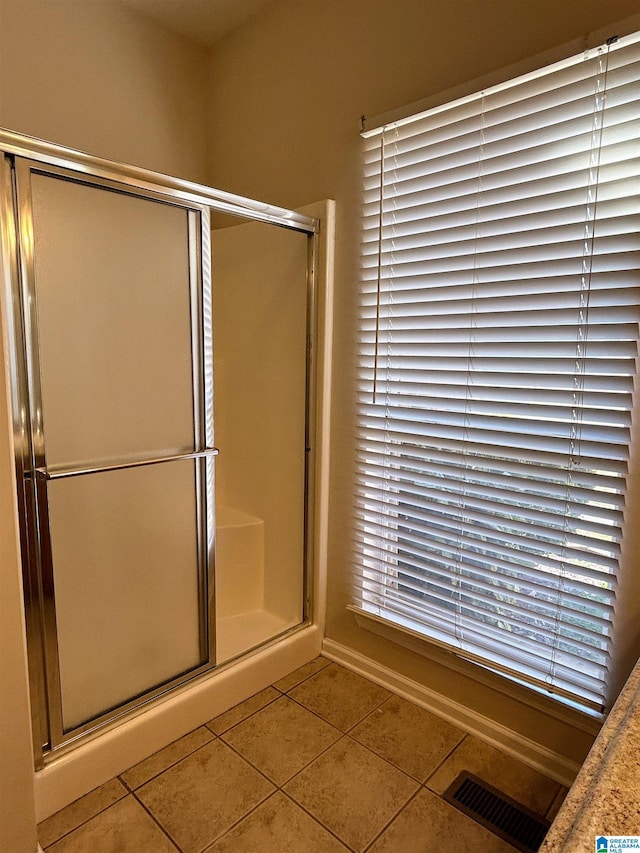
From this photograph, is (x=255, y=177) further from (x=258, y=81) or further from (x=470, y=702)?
(x=470, y=702)

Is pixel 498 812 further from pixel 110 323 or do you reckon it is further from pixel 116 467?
pixel 110 323

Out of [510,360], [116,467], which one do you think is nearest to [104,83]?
[116,467]

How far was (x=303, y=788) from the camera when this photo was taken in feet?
4.99

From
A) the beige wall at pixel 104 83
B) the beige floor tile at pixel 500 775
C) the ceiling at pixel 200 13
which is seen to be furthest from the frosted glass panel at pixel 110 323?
the beige floor tile at pixel 500 775

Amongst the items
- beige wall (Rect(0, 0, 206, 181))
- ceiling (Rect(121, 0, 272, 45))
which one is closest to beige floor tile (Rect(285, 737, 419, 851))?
beige wall (Rect(0, 0, 206, 181))

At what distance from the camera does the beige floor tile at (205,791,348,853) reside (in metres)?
1.34

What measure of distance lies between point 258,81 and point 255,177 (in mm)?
373

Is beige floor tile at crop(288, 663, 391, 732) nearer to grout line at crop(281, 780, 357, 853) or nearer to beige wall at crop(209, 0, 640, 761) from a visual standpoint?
beige wall at crop(209, 0, 640, 761)

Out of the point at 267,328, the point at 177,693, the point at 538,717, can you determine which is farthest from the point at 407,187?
the point at 177,693

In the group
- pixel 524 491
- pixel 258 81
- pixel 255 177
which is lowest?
pixel 524 491

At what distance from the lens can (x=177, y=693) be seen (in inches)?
67.4

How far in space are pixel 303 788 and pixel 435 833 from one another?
38cm

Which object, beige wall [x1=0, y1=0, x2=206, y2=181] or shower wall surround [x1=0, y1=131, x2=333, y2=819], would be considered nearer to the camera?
shower wall surround [x1=0, y1=131, x2=333, y2=819]

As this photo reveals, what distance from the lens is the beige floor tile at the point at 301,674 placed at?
201 centimetres
